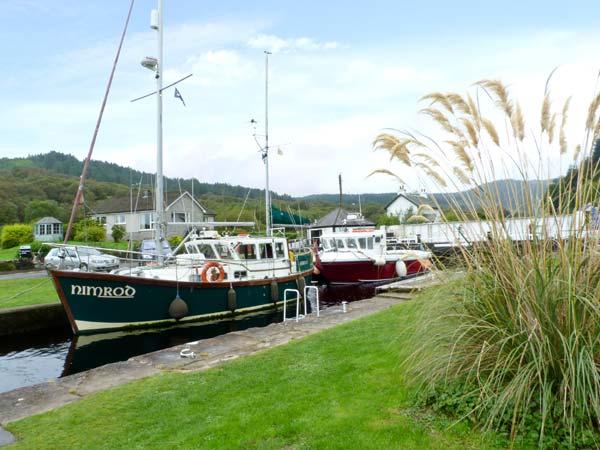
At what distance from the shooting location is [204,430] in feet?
12.1

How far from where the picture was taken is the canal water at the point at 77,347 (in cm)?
948

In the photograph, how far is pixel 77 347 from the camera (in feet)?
37.2

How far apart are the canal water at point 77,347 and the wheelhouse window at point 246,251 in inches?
81.8

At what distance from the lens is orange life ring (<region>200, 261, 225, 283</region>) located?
Answer: 45.1 feet

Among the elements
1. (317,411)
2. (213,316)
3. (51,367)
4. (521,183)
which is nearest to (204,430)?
(317,411)

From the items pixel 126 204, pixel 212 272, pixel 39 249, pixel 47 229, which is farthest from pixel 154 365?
pixel 126 204

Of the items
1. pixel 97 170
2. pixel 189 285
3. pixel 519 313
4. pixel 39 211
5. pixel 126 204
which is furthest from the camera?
pixel 97 170

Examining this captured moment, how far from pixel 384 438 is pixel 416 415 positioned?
406 millimetres

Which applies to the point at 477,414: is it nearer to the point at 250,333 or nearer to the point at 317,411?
the point at 317,411

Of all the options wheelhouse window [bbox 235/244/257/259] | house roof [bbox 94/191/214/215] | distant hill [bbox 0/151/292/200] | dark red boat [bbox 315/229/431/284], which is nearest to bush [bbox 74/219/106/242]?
house roof [bbox 94/191/214/215]

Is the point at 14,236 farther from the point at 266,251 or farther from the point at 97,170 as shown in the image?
the point at 97,170

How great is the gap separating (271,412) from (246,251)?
12.0 metres

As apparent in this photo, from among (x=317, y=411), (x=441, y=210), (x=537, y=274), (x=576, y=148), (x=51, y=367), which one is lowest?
(x=51, y=367)

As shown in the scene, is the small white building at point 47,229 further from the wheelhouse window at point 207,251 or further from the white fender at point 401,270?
the white fender at point 401,270
